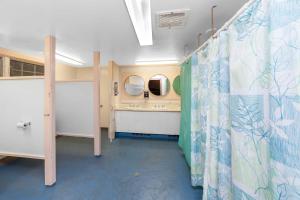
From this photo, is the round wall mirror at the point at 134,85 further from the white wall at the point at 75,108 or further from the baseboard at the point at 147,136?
the white wall at the point at 75,108

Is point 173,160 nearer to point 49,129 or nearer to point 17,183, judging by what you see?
point 49,129

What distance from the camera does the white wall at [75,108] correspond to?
125 inches

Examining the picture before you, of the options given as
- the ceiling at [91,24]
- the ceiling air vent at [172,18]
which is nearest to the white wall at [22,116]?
the ceiling at [91,24]

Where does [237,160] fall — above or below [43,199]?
above

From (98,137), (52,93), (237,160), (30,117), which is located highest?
(52,93)

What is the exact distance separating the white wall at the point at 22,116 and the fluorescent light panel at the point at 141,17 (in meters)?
1.52

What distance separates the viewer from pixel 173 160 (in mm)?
2963

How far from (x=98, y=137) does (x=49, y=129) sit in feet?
3.63

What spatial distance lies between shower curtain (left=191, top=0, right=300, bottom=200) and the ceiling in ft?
2.36

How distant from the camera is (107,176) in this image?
7.80 ft

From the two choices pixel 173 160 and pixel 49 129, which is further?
pixel 173 160

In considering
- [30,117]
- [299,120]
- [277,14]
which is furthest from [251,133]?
[30,117]

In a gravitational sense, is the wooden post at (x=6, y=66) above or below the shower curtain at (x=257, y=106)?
above

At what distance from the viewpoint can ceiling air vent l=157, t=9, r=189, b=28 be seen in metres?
1.79
